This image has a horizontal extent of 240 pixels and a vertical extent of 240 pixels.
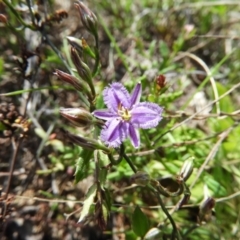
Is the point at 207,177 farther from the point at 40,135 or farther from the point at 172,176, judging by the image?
the point at 40,135

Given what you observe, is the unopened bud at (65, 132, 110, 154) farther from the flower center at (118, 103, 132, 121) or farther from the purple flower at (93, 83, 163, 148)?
the flower center at (118, 103, 132, 121)

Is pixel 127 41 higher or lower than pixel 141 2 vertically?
lower

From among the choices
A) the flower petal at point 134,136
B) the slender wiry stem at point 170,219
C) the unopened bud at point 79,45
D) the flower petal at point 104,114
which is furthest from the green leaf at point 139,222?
the unopened bud at point 79,45

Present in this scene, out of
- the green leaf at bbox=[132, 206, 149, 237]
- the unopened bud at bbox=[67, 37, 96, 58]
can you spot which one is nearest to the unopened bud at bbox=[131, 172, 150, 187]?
the green leaf at bbox=[132, 206, 149, 237]

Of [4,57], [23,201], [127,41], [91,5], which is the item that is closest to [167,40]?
[127,41]

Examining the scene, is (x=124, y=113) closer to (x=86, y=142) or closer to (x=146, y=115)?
(x=146, y=115)
